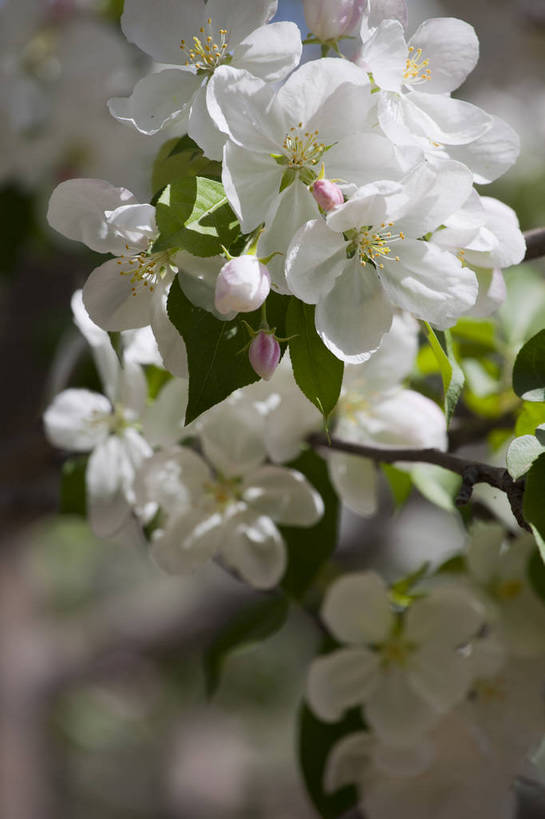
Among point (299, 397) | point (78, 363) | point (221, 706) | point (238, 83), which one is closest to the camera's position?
point (238, 83)

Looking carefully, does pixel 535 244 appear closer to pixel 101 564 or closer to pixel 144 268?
pixel 144 268

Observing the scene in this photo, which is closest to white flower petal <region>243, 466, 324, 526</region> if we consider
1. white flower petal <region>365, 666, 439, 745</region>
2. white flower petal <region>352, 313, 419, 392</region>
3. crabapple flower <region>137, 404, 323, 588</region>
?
crabapple flower <region>137, 404, 323, 588</region>

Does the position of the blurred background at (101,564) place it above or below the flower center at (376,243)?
below

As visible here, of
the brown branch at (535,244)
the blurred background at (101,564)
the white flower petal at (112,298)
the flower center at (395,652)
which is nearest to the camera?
the white flower petal at (112,298)


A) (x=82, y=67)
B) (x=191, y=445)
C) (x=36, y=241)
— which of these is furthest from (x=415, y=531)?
(x=191, y=445)

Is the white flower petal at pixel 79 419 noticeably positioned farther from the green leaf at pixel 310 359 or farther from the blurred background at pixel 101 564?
the green leaf at pixel 310 359

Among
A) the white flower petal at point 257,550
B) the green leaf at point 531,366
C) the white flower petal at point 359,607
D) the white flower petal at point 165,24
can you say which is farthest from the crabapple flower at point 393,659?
the white flower petal at point 165,24

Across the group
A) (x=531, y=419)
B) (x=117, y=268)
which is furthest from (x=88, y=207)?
(x=531, y=419)

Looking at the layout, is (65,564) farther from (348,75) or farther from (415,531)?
(348,75)

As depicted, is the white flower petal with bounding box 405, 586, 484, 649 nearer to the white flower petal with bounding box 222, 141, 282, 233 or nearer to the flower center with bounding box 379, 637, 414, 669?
the flower center with bounding box 379, 637, 414, 669
